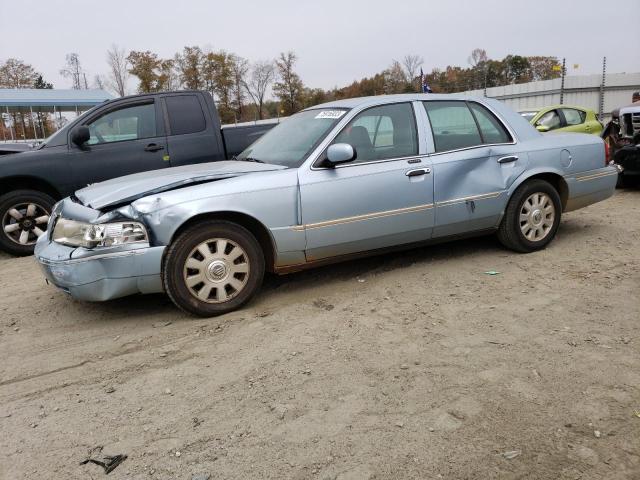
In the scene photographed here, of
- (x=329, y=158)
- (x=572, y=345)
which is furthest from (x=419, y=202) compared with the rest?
(x=572, y=345)

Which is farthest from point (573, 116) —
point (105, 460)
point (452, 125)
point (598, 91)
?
point (598, 91)

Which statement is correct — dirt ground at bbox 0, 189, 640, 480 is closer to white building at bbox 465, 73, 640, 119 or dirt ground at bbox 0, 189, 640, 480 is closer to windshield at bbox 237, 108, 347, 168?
windshield at bbox 237, 108, 347, 168

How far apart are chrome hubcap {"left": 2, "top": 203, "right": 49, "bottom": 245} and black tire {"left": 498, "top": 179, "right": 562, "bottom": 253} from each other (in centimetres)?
528

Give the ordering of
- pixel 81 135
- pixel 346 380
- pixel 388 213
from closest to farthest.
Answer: pixel 346 380, pixel 388 213, pixel 81 135

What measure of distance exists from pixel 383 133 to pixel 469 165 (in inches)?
34.5

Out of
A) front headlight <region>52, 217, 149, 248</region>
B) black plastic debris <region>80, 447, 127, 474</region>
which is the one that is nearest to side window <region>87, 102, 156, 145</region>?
front headlight <region>52, 217, 149, 248</region>

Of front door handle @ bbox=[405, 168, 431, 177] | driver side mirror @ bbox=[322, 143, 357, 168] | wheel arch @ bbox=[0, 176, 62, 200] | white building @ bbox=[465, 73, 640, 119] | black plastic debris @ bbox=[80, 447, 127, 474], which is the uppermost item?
white building @ bbox=[465, 73, 640, 119]

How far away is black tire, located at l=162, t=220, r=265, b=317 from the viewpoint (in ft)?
12.5

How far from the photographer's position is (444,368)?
9.97ft

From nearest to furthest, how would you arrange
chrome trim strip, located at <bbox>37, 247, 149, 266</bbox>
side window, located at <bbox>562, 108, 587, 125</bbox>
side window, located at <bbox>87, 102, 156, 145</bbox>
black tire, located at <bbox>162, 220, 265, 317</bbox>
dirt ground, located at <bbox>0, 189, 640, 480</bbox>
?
dirt ground, located at <bbox>0, 189, 640, 480</bbox> < chrome trim strip, located at <bbox>37, 247, 149, 266</bbox> < black tire, located at <bbox>162, 220, 265, 317</bbox> < side window, located at <bbox>87, 102, 156, 145</bbox> < side window, located at <bbox>562, 108, 587, 125</bbox>

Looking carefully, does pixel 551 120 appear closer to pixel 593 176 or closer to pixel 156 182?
pixel 593 176

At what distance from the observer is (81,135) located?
20.5 feet

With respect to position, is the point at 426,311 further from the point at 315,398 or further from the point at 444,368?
the point at 315,398

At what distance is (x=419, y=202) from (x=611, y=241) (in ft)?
7.88
